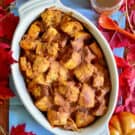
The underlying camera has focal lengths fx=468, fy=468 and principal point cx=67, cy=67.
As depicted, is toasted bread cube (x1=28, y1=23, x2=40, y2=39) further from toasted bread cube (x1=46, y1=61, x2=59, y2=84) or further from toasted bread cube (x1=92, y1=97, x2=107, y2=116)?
toasted bread cube (x1=92, y1=97, x2=107, y2=116)

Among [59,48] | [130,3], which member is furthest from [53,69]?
[130,3]

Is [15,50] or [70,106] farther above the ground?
[15,50]

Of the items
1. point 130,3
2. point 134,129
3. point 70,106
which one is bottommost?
point 134,129

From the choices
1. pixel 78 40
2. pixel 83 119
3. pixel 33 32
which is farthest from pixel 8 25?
pixel 83 119

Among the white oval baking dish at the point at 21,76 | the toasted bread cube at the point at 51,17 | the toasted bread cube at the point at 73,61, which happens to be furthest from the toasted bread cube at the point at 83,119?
the toasted bread cube at the point at 51,17

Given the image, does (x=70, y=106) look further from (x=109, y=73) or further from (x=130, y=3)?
(x=130, y=3)

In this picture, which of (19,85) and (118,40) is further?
(118,40)
